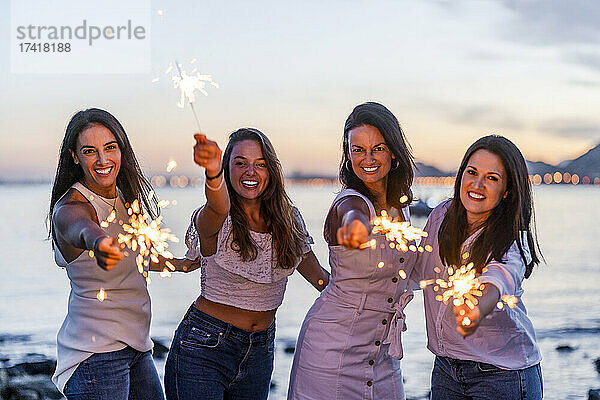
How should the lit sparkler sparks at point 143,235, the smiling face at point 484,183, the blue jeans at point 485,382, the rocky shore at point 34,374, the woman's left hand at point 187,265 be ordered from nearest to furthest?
the blue jeans at point 485,382
the smiling face at point 484,183
the lit sparkler sparks at point 143,235
the woman's left hand at point 187,265
the rocky shore at point 34,374

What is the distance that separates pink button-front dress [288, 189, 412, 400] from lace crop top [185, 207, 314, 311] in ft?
1.18

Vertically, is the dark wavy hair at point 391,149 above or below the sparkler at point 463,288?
above

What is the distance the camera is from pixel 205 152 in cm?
384

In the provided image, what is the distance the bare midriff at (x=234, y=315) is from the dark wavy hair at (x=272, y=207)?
340 millimetres

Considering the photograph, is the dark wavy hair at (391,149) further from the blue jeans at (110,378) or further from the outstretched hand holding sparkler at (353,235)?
the blue jeans at (110,378)

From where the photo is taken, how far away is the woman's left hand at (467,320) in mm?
3455

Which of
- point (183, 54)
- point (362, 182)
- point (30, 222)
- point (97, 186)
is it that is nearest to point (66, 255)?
point (97, 186)

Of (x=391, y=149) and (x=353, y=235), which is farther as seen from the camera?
(x=391, y=149)

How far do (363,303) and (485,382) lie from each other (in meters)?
0.83

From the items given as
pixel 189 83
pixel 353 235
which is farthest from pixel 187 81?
pixel 353 235

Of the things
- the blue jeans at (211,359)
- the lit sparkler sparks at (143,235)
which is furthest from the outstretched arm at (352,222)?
the lit sparkler sparks at (143,235)

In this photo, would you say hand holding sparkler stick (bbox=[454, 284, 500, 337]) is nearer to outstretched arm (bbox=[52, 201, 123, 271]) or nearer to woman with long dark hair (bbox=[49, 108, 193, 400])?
outstretched arm (bbox=[52, 201, 123, 271])

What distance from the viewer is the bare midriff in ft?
14.8

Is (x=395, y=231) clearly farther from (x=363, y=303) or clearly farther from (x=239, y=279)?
(x=239, y=279)
